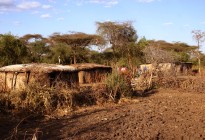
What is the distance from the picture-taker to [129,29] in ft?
124

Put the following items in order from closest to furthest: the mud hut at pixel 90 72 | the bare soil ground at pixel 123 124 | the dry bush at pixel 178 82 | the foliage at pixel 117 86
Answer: the bare soil ground at pixel 123 124
the foliage at pixel 117 86
the dry bush at pixel 178 82
the mud hut at pixel 90 72

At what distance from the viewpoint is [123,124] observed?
9.48 metres

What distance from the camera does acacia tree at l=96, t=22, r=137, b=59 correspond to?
37.0 meters

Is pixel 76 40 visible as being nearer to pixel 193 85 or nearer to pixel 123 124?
pixel 193 85

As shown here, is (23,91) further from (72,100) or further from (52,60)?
(52,60)

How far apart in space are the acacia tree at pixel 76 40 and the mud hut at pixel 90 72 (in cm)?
826

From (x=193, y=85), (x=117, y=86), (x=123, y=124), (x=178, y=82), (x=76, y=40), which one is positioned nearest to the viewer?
(x=123, y=124)

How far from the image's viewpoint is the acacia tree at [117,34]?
37.0 meters

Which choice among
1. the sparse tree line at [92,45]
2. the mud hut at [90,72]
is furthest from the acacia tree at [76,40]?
the mud hut at [90,72]

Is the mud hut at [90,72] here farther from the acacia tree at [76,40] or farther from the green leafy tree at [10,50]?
the acacia tree at [76,40]

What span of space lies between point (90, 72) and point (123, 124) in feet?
56.6

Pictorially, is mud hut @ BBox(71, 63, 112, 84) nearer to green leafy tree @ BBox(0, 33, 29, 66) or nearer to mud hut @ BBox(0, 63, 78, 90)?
green leafy tree @ BBox(0, 33, 29, 66)

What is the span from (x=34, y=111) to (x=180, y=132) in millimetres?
4840

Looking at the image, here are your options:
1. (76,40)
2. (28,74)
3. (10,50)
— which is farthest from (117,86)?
(76,40)
